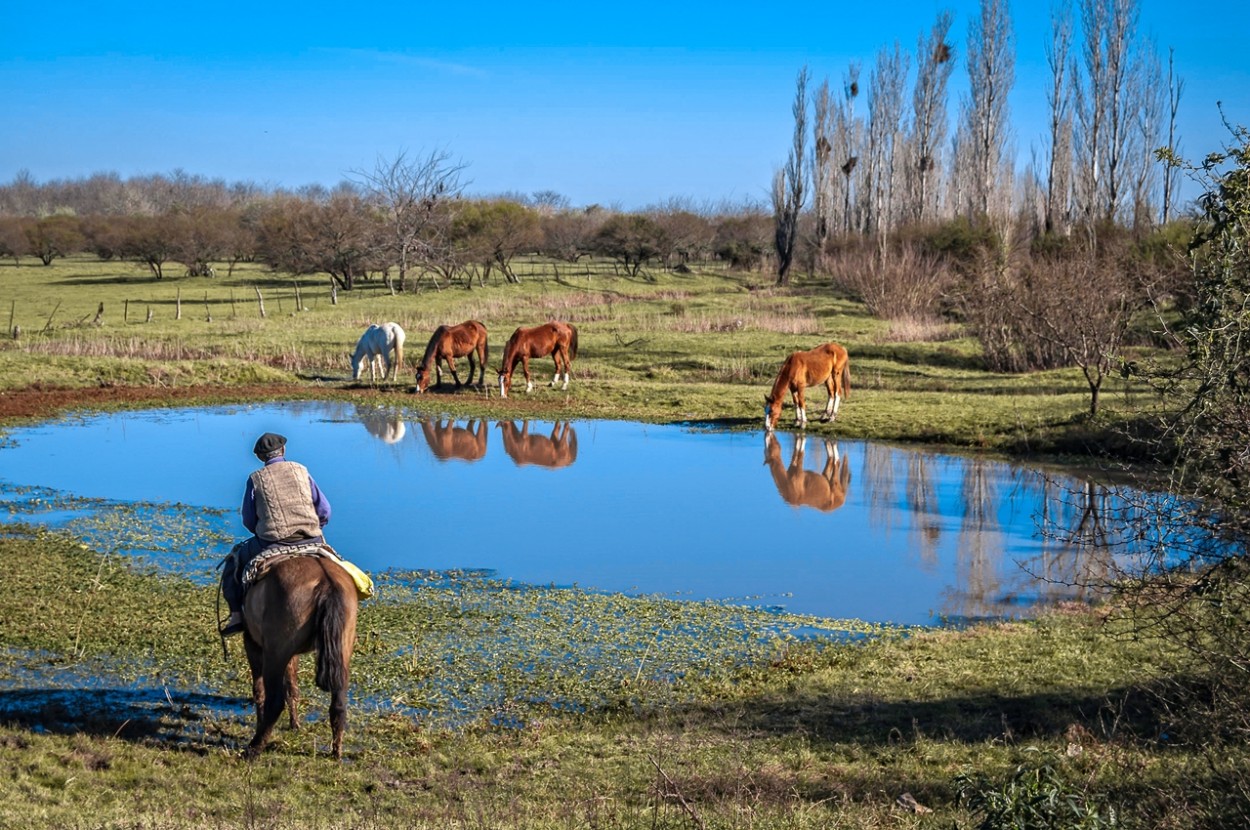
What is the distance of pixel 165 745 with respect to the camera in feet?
22.5

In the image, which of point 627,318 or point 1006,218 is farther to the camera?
point 1006,218

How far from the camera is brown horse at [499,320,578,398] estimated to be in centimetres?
2430

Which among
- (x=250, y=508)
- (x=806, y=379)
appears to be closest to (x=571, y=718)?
(x=250, y=508)

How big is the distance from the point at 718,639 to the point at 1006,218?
4045 cm

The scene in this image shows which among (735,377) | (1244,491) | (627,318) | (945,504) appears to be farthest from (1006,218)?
(1244,491)

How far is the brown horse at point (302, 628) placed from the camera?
667 cm

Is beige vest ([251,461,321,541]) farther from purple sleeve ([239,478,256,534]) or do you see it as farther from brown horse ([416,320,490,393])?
brown horse ([416,320,490,393])

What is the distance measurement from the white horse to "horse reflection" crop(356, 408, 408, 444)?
3.01 meters

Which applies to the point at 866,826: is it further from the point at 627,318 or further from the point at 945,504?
the point at 627,318

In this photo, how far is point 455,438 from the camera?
65.3ft

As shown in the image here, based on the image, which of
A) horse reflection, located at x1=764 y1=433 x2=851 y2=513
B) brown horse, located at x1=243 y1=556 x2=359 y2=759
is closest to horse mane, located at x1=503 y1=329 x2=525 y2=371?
horse reflection, located at x1=764 y1=433 x2=851 y2=513

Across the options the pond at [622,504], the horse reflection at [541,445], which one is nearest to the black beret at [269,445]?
the pond at [622,504]

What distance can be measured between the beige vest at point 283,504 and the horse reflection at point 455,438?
35.2ft

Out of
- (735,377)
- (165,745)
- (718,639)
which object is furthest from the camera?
(735,377)
